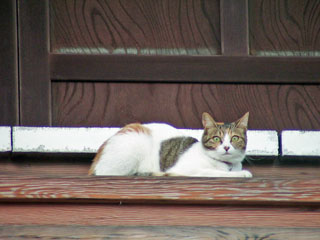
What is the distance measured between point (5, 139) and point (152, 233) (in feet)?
2.84

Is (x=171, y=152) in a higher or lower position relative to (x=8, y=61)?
lower

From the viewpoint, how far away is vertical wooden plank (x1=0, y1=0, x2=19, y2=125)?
2.50 metres

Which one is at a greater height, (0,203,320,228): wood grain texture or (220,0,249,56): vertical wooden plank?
(220,0,249,56): vertical wooden plank

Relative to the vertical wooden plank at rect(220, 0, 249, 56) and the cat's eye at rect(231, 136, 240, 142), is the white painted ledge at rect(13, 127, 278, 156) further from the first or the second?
the vertical wooden plank at rect(220, 0, 249, 56)

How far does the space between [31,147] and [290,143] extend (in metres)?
1.13

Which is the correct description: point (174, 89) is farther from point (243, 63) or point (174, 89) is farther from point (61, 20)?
point (61, 20)

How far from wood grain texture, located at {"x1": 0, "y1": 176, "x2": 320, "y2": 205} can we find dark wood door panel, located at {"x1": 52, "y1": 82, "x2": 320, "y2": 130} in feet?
2.51

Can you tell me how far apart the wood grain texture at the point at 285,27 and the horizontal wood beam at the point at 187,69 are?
A: 0.28ft

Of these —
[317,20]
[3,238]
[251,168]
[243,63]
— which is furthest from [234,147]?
[3,238]

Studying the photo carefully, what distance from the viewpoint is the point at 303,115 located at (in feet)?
8.64

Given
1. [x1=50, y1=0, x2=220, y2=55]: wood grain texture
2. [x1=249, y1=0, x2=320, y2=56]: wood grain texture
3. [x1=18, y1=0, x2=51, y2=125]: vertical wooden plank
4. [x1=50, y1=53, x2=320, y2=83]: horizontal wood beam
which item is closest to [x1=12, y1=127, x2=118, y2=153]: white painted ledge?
[x1=18, y1=0, x2=51, y2=125]: vertical wooden plank

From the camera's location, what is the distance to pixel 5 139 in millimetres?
2377

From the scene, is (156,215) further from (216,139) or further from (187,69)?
(187,69)

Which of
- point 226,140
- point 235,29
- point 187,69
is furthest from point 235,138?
point 235,29
